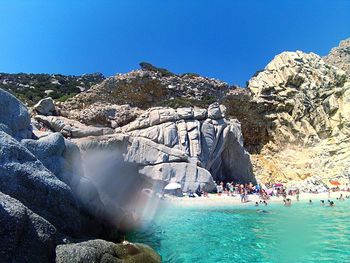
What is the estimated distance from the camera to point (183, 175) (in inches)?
1185

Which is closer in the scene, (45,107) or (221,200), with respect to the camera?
(221,200)

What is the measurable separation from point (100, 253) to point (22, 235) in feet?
5.90

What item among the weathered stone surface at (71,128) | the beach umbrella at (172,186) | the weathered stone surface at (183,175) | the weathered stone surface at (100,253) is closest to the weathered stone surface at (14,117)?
the weathered stone surface at (100,253)

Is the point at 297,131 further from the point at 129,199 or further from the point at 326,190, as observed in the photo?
the point at 129,199

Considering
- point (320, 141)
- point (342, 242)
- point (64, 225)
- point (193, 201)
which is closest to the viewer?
point (64, 225)

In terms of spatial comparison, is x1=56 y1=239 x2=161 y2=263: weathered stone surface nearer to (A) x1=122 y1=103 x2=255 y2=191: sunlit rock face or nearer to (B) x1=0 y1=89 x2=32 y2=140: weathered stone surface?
(B) x1=0 y1=89 x2=32 y2=140: weathered stone surface

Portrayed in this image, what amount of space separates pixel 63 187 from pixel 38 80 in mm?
76589

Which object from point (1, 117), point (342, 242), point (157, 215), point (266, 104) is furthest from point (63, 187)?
point (266, 104)

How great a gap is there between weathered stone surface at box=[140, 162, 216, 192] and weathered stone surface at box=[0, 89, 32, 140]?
672 inches

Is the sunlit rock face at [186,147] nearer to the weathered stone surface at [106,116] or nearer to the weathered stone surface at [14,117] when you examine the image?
the weathered stone surface at [106,116]

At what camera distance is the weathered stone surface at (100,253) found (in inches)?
286

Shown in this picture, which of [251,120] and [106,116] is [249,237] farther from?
[251,120]

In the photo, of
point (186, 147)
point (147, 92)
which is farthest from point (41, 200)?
point (147, 92)

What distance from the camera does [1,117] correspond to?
9.90 metres
